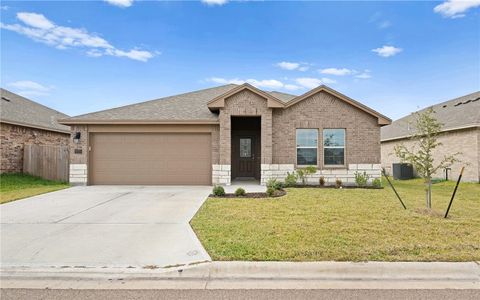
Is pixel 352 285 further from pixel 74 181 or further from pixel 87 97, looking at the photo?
pixel 87 97

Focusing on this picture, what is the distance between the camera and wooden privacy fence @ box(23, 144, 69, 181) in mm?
13266

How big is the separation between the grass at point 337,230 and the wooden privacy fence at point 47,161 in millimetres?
9542

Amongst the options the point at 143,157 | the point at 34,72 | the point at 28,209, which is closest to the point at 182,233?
the point at 28,209

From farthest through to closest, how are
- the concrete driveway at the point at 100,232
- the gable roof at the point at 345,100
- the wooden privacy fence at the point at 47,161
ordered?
the wooden privacy fence at the point at 47,161, the gable roof at the point at 345,100, the concrete driveway at the point at 100,232

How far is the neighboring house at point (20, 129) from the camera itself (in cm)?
1369

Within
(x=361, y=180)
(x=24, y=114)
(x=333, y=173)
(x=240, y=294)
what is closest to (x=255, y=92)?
(x=333, y=173)

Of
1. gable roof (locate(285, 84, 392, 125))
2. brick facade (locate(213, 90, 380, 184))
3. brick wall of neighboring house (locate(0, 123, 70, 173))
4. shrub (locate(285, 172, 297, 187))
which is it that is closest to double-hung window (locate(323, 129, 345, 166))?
brick facade (locate(213, 90, 380, 184))

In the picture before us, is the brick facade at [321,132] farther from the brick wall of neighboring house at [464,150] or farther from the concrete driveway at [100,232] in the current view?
the concrete driveway at [100,232]

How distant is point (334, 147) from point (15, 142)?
1704 centimetres

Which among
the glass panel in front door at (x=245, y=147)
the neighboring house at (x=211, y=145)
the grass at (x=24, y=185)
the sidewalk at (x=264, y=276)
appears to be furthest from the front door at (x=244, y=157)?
the sidewalk at (x=264, y=276)

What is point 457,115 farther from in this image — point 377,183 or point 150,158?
point 150,158

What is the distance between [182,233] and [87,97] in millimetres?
19061

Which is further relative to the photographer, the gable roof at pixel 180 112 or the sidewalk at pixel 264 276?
the gable roof at pixel 180 112

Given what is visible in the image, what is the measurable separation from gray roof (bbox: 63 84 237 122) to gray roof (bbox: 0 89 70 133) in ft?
16.7
